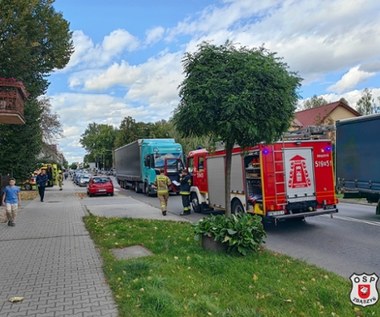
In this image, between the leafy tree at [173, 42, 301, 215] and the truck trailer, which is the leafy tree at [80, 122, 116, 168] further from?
the leafy tree at [173, 42, 301, 215]

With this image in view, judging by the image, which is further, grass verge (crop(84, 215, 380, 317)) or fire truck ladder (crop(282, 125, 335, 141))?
fire truck ladder (crop(282, 125, 335, 141))

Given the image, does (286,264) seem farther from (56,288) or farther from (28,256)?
(28,256)

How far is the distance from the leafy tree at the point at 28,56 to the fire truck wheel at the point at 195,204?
9.88m

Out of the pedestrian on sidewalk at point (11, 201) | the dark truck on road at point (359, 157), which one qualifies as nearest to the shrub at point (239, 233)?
the dark truck on road at point (359, 157)

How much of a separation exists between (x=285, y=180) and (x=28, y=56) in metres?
14.4

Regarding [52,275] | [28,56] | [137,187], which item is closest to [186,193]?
[52,275]

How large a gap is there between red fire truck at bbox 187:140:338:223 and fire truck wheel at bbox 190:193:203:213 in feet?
11.9

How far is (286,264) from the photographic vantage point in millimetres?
6840

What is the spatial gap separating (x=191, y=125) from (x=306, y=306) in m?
4.16

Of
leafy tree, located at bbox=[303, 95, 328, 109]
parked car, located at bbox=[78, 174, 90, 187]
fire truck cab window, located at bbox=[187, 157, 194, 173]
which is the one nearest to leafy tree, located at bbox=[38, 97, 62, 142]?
parked car, located at bbox=[78, 174, 90, 187]

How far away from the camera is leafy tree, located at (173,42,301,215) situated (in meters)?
7.37

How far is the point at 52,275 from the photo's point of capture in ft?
22.0

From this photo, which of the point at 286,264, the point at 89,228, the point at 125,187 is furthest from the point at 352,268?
the point at 125,187

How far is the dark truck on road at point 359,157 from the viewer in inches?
531
